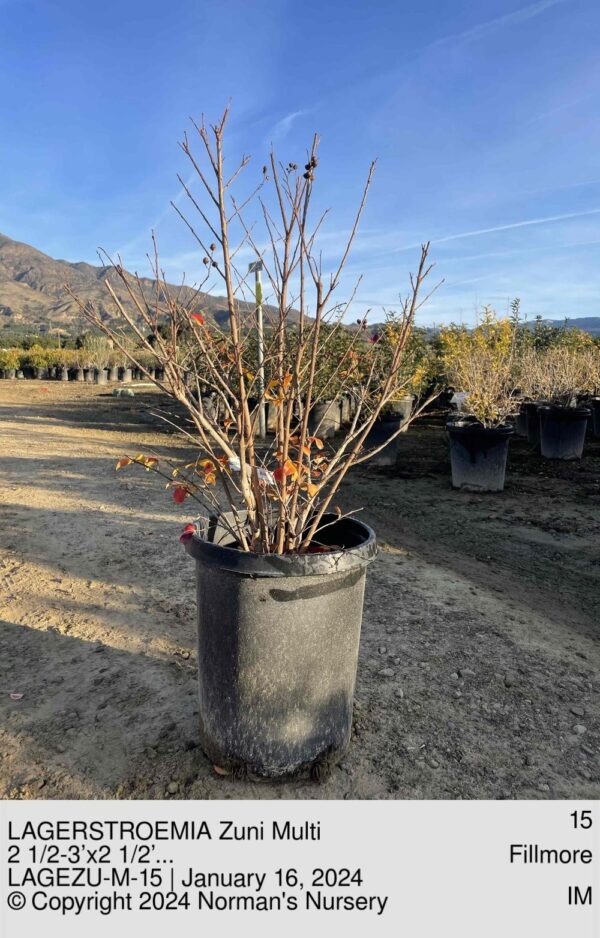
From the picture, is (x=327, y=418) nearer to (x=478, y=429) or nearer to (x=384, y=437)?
(x=384, y=437)

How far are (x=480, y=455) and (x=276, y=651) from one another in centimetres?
472

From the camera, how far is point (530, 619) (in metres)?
3.14

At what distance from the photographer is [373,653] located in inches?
105

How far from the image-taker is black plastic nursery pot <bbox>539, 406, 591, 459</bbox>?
25.2 feet

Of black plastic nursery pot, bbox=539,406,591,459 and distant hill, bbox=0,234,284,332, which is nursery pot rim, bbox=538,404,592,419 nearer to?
black plastic nursery pot, bbox=539,406,591,459

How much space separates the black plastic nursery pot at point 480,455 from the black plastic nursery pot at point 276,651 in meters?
4.44

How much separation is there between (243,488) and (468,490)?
4.67m

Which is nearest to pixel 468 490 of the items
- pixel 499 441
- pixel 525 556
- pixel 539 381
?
pixel 499 441

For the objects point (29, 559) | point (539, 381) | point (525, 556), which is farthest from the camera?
point (539, 381)

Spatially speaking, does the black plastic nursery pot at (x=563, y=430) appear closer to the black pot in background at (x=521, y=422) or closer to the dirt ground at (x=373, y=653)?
the black pot in background at (x=521, y=422)

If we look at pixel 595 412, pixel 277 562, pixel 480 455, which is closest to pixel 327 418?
pixel 480 455

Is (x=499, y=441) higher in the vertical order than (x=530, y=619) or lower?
higher

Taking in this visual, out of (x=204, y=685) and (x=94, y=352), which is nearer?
(x=204, y=685)
